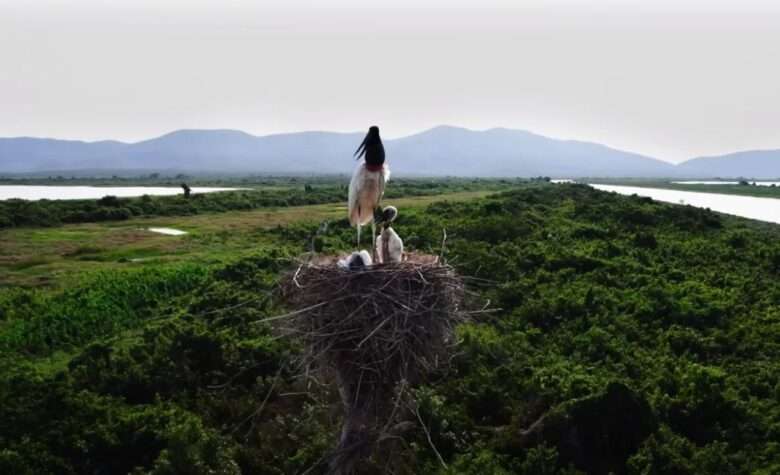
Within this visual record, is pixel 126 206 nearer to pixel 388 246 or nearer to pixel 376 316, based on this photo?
pixel 388 246

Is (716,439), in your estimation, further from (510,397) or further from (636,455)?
(510,397)

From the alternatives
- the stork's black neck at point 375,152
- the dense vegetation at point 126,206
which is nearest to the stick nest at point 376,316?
the stork's black neck at point 375,152

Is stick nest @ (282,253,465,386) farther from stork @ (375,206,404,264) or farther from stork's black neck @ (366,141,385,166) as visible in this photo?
stork's black neck @ (366,141,385,166)

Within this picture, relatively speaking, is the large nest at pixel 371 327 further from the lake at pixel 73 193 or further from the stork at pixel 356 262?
the lake at pixel 73 193

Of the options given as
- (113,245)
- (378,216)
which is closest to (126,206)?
(113,245)

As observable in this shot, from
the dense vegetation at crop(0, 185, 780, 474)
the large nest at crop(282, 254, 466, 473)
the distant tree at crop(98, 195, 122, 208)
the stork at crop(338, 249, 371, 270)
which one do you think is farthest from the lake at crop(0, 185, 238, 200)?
the stork at crop(338, 249, 371, 270)
